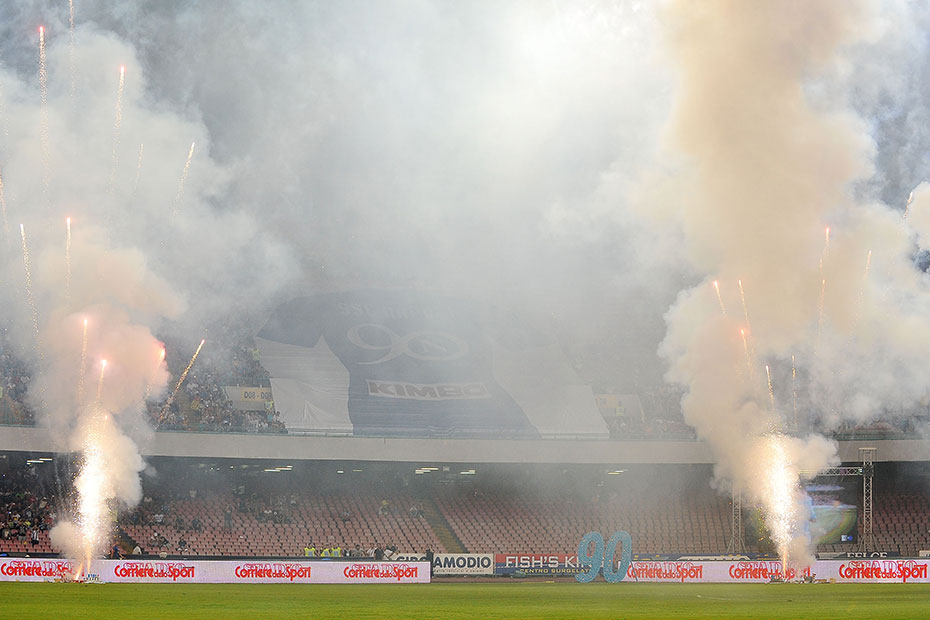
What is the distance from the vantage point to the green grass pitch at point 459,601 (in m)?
27.7

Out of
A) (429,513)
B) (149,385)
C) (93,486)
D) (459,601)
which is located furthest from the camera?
(429,513)

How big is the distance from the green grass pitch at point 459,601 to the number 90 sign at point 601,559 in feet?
6.59

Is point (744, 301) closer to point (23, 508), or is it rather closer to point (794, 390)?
point (794, 390)

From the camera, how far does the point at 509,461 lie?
56.5 m

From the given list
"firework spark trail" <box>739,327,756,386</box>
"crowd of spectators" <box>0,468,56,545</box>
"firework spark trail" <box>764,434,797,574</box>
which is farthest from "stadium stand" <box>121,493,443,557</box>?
"firework spark trail" <box>739,327,756,386</box>

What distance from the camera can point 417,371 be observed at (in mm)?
64562

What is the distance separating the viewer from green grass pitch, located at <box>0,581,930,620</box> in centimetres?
2769

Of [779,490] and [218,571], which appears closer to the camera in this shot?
[218,571]

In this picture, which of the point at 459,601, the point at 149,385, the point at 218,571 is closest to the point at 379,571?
the point at 218,571

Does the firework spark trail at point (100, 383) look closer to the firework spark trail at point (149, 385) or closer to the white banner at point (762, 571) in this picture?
the firework spark trail at point (149, 385)

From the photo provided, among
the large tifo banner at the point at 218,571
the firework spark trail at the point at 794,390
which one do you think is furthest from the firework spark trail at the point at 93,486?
the firework spark trail at the point at 794,390

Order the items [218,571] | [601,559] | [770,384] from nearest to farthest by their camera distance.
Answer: [218,571] < [601,559] < [770,384]

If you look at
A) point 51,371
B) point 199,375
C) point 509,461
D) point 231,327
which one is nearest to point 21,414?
point 51,371

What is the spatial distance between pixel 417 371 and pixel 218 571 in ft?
77.5
